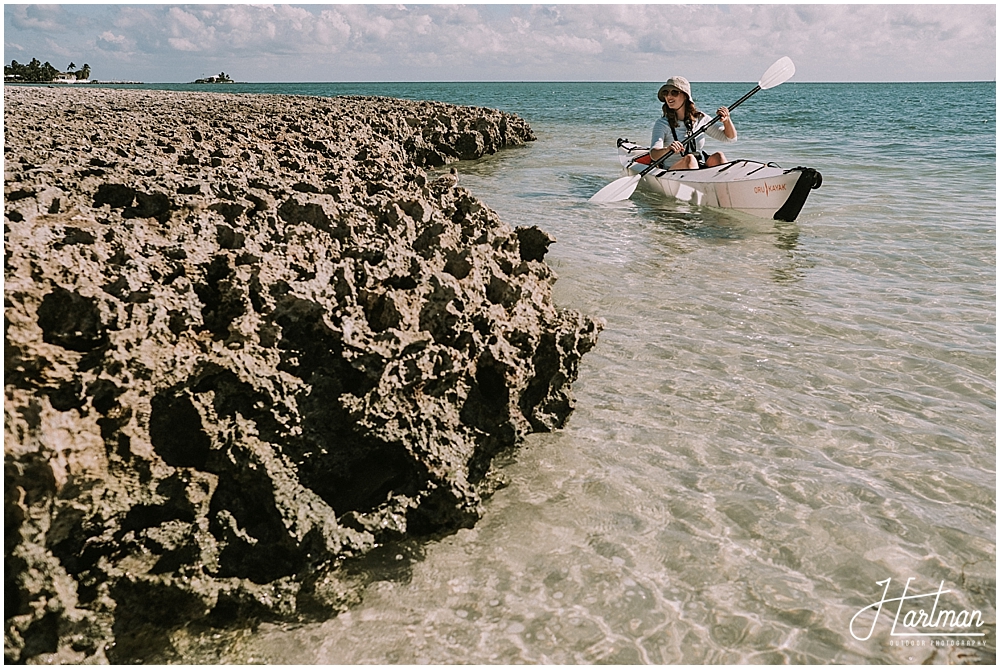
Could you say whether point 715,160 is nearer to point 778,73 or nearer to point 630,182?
point 630,182

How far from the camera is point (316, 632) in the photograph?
9.35ft

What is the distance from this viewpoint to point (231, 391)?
2.89 m

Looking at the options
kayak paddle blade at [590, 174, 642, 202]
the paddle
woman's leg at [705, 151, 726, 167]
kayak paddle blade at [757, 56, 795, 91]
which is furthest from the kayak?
kayak paddle blade at [757, 56, 795, 91]

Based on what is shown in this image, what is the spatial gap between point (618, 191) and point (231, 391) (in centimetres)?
1035

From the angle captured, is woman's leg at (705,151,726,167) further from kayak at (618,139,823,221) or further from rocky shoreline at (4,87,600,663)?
rocky shoreline at (4,87,600,663)

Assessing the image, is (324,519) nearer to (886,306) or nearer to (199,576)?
(199,576)

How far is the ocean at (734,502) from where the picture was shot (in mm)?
2857

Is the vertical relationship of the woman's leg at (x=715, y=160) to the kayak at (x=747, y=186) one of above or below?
above

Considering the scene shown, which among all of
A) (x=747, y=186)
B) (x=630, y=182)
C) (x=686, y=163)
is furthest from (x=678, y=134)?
(x=747, y=186)

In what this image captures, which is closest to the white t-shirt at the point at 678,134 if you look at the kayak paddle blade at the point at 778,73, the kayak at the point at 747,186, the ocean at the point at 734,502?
the kayak at the point at 747,186

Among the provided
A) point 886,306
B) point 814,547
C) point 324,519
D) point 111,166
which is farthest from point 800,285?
point 111,166

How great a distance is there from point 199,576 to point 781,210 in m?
9.95

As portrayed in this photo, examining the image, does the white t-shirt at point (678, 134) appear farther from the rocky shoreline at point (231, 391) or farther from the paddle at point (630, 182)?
the rocky shoreline at point (231, 391)

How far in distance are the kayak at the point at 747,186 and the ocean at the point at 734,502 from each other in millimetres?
2786
